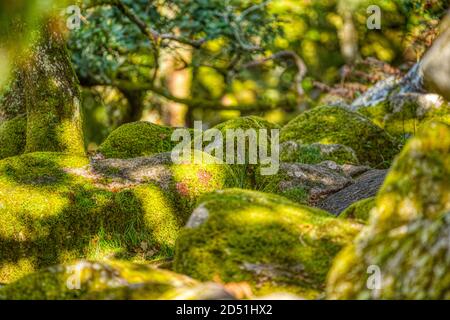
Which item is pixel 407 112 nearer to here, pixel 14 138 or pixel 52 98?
pixel 52 98

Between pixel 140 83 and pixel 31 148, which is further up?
pixel 140 83

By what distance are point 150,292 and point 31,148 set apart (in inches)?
191

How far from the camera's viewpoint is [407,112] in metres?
12.3

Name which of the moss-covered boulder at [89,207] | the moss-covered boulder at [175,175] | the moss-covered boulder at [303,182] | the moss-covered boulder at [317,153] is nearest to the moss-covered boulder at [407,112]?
the moss-covered boulder at [317,153]

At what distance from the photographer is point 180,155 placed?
858 centimetres

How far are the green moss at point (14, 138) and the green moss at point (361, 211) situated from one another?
17.2 ft

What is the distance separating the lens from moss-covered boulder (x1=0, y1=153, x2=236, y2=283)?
7.49m

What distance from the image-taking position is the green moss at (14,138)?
32.7 feet

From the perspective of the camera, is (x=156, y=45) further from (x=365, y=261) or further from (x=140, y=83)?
(x=365, y=261)

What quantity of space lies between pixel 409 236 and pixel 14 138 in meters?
6.62

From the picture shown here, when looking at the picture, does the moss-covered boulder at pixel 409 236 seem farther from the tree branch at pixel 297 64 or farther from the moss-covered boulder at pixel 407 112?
the tree branch at pixel 297 64

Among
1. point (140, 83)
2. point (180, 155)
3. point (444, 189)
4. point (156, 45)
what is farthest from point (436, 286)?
point (140, 83)
